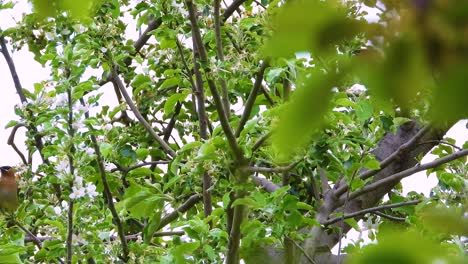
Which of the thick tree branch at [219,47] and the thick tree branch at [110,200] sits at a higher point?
the thick tree branch at [219,47]

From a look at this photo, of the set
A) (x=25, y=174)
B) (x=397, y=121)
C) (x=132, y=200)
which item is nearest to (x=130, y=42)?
(x=25, y=174)

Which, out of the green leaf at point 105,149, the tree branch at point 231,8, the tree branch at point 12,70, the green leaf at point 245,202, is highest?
the tree branch at point 231,8

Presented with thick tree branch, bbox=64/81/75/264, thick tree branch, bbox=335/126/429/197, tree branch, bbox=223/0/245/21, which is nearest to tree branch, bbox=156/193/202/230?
thick tree branch, bbox=335/126/429/197

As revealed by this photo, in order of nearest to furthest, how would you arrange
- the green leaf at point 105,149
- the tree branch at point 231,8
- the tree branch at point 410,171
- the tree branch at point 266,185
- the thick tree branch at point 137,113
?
1. the green leaf at point 105,149
2. the tree branch at point 410,171
3. the tree branch at point 266,185
4. the thick tree branch at point 137,113
5. the tree branch at point 231,8

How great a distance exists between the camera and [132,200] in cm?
252

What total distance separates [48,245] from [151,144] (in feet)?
3.56

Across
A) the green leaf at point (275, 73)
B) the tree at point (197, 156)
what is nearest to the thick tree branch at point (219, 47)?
the tree at point (197, 156)

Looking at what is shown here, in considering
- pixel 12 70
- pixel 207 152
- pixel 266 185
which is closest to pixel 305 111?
pixel 207 152

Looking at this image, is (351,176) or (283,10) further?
(351,176)

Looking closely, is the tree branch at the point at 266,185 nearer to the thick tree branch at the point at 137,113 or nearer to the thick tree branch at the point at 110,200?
the thick tree branch at the point at 137,113

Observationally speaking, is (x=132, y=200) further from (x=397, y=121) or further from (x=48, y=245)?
(x=397, y=121)

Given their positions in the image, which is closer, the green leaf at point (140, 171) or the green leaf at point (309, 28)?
the green leaf at point (309, 28)

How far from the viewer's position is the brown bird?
2.59 m

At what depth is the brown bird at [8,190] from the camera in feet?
8.48
